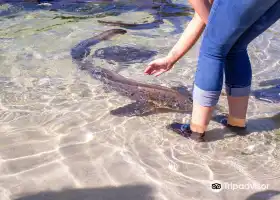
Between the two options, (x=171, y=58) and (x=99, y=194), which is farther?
(x=171, y=58)

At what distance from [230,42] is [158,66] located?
0.70 m

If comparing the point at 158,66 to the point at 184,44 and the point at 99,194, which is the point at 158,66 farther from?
the point at 99,194

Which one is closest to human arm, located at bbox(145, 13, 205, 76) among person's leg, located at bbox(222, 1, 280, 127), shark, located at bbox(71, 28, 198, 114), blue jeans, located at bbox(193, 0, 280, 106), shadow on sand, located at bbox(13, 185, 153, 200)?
blue jeans, located at bbox(193, 0, 280, 106)

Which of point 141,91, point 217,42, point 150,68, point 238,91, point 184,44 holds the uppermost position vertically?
point 217,42

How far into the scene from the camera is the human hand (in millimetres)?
2949

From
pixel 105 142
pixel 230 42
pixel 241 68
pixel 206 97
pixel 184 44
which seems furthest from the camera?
pixel 105 142

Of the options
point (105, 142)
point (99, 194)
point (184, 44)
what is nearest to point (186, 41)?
point (184, 44)

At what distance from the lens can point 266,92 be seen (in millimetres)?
4016

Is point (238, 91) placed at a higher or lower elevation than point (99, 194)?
higher

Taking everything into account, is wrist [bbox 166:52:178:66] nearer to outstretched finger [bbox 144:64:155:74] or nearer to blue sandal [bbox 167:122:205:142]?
outstretched finger [bbox 144:64:155:74]

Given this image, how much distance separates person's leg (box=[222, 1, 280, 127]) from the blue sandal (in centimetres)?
34

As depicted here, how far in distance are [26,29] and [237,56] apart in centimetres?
440

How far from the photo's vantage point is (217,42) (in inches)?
97.9

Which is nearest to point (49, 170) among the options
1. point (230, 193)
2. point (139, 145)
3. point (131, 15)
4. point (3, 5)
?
point (139, 145)
